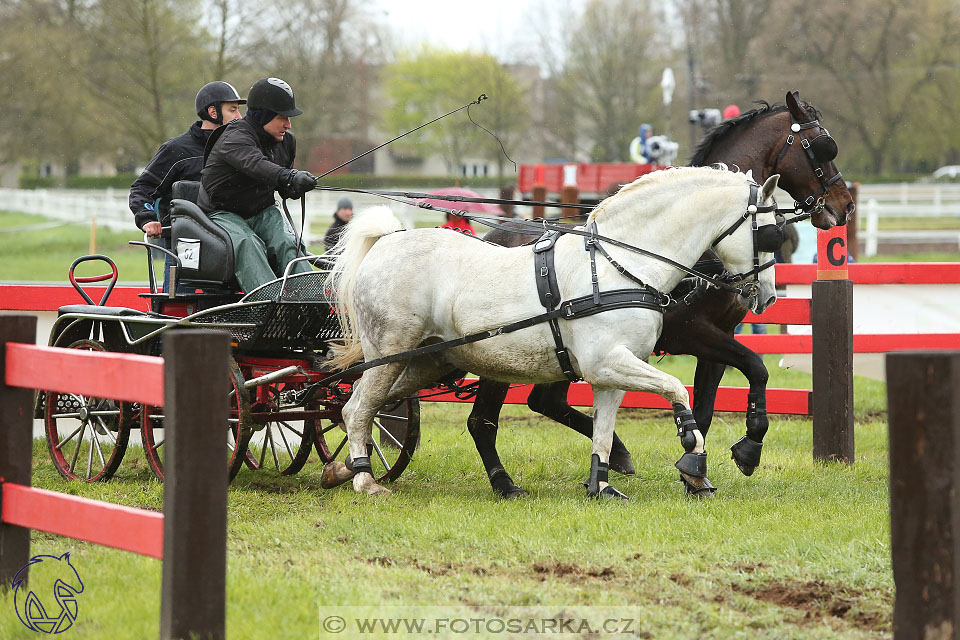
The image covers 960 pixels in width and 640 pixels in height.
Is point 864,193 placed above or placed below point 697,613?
above

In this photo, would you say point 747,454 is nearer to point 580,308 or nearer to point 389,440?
point 580,308

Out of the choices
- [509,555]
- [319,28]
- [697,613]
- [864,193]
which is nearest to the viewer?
[697,613]

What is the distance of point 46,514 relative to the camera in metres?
3.94

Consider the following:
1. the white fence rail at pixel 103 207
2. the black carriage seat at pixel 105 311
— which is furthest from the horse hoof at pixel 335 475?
the white fence rail at pixel 103 207

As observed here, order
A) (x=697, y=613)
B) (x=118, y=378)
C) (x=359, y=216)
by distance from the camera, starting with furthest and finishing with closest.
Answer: (x=359, y=216)
(x=697, y=613)
(x=118, y=378)

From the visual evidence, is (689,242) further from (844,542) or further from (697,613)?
(697,613)

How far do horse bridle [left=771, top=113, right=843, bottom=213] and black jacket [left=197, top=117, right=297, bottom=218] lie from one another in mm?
3417

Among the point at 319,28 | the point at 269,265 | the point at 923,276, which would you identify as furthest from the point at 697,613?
the point at 319,28

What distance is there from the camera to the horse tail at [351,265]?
6340 mm

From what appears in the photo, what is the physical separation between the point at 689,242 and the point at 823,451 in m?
2.22

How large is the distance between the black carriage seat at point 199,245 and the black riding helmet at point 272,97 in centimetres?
77

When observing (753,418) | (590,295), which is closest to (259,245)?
(590,295)

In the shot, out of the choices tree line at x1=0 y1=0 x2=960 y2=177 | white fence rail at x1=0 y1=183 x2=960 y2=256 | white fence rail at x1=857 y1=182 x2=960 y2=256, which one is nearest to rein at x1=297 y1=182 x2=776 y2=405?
white fence rail at x1=0 y1=183 x2=960 y2=256

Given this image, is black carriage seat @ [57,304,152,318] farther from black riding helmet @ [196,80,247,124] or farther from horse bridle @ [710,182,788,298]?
horse bridle @ [710,182,788,298]
